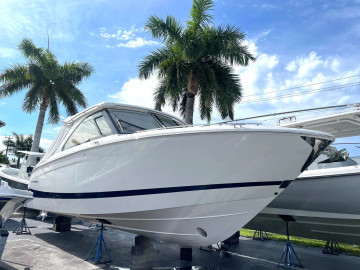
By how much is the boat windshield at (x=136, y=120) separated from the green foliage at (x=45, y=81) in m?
12.1

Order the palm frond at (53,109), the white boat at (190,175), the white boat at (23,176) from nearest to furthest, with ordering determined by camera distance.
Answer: the white boat at (190,175) → the white boat at (23,176) → the palm frond at (53,109)

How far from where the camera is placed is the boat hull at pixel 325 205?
5.24 metres

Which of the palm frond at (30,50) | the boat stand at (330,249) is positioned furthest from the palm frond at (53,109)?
the boat stand at (330,249)

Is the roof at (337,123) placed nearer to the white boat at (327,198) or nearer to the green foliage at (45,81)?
the white boat at (327,198)

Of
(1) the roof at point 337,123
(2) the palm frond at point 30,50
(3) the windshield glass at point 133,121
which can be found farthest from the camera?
(2) the palm frond at point 30,50

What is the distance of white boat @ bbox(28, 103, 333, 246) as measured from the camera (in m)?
3.78

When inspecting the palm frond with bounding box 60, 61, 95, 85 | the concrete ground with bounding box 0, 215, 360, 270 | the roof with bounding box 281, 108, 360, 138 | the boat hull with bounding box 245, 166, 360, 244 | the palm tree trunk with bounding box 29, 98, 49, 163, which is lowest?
the concrete ground with bounding box 0, 215, 360, 270

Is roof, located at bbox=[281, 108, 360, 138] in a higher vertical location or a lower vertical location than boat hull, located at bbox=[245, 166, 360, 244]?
higher

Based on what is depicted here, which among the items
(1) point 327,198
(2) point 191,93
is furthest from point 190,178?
(2) point 191,93

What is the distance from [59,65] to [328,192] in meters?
15.6

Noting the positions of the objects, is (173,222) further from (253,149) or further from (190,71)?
(190,71)

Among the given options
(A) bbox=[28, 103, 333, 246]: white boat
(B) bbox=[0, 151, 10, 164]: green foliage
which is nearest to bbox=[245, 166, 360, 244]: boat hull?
(A) bbox=[28, 103, 333, 246]: white boat

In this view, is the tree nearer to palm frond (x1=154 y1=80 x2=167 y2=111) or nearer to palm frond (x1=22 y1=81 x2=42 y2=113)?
palm frond (x1=22 y1=81 x2=42 y2=113)

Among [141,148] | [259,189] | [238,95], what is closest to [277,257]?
[259,189]
